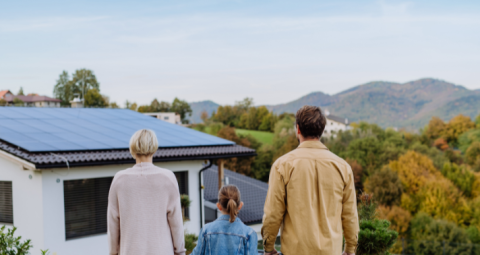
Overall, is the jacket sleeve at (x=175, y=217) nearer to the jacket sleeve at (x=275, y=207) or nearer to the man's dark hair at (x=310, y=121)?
the jacket sleeve at (x=275, y=207)

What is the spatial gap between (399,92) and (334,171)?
667 ft

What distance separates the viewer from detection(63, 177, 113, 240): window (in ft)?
28.2

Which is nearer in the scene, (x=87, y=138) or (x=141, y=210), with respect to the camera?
(x=141, y=210)

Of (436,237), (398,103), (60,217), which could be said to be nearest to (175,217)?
(60,217)

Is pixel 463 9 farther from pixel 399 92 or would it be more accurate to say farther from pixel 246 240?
pixel 399 92

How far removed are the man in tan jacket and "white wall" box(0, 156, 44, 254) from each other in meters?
7.01

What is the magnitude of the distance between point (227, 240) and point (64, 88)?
70987mm

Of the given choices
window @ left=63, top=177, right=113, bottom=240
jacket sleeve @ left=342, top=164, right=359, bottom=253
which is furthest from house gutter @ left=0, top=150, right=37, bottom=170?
jacket sleeve @ left=342, top=164, right=359, bottom=253

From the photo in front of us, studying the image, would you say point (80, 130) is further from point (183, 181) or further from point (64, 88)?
point (64, 88)

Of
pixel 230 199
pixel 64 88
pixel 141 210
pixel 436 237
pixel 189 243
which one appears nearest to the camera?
pixel 141 210

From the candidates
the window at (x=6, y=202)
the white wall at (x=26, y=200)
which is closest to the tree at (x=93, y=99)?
the window at (x=6, y=202)

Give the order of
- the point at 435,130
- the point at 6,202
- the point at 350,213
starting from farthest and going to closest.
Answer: the point at 435,130 → the point at 6,202 → the point at 350,213

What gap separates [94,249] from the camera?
880cm

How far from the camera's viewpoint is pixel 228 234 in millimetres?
3004
